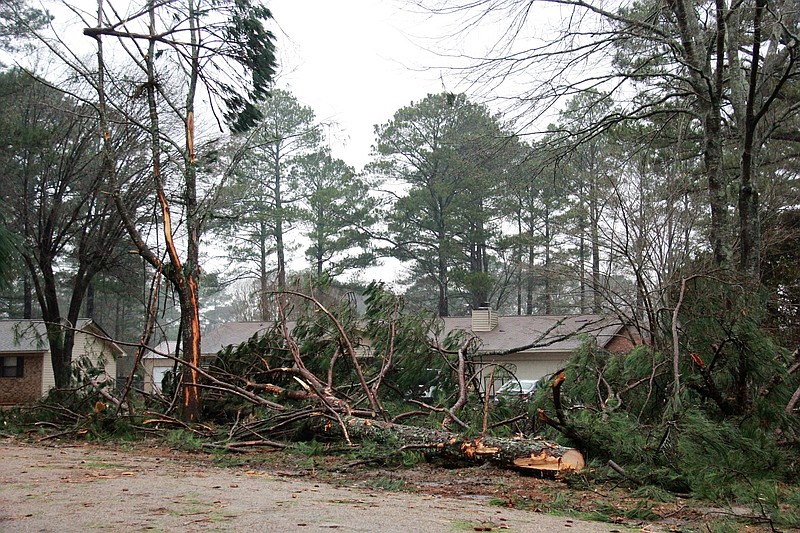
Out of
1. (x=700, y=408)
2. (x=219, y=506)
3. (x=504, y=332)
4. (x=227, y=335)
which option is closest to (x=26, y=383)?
(x=227, y=335)

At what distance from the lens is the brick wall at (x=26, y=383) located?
27.6 meters

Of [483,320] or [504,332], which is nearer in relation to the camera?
[504,332]

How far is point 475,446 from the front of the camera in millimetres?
7148

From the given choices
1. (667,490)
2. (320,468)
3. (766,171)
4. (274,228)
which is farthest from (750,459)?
(274,228)

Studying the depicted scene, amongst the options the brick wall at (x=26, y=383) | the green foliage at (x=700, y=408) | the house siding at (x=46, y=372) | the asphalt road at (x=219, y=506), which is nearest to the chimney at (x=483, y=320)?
the house siding at (x=46, y=372)

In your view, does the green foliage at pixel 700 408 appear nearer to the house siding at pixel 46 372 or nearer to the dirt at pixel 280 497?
the dirt at pixel 280 497

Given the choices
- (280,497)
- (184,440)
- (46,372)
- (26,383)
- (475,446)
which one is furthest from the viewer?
(46,372)

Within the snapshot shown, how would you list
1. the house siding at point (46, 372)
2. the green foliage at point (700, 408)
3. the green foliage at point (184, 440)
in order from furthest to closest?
the house siding at point (46, 372) → the green foliage at point (184, 440) → the green foliage at point (700, 408)

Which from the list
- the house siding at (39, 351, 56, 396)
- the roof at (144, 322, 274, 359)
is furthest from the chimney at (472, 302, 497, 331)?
the house siding at (39, 351, 56, 396)

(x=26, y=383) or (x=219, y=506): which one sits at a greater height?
(x=219, y=506)

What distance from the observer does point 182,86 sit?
15539mm

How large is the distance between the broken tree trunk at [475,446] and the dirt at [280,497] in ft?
0.44

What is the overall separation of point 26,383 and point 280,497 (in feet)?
85.2

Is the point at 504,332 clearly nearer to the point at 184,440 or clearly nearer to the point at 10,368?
the point at 184,440
